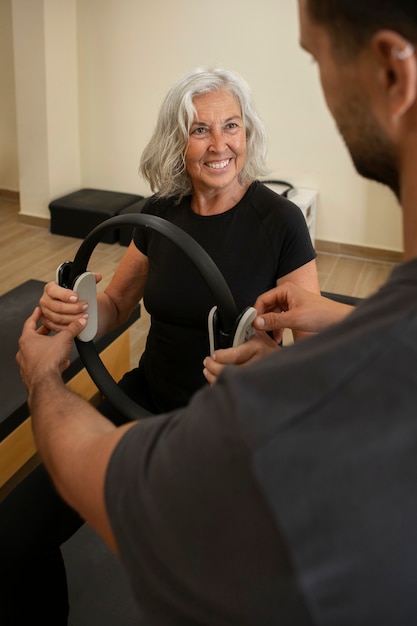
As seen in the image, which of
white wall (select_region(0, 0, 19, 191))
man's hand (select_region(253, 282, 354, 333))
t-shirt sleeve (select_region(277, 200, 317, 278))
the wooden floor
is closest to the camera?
man's hand (select_region(253, 282, 354, 333))

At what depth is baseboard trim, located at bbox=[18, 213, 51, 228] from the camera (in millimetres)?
4840

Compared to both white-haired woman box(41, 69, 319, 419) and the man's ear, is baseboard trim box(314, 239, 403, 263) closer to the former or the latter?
white-haired woman box(41, 69, 319, 419)

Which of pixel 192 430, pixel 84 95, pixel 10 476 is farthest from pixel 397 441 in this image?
pixel 84 95

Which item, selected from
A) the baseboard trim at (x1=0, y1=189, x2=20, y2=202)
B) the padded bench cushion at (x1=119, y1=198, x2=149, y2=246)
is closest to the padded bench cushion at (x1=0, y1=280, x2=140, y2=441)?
the padded bench cushion at (x1=119, y1=198, x2=149, y2=246)

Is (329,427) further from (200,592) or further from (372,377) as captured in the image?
(200,592)


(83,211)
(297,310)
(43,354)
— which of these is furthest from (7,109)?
(43,354)

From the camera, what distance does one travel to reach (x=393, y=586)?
51 cm

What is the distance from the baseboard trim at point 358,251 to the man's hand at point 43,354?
3.61 meters

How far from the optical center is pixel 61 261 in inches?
164

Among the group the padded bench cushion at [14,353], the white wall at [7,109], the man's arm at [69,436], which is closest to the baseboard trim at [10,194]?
the white wall at [7,109]

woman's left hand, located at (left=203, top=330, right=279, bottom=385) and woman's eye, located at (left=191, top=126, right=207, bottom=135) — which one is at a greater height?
woman's eye, located at (left=191, top=126, right=207, bottom=135)

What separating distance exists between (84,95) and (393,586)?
15.7ft

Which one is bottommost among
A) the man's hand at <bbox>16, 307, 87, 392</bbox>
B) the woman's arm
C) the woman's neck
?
the woman's arm

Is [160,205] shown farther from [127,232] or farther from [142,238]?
[127,232]
